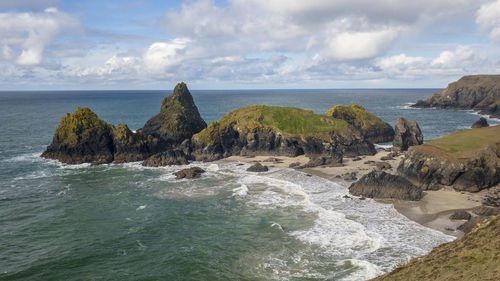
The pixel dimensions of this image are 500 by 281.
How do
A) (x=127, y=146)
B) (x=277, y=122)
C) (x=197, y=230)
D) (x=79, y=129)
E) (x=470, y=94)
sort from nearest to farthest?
(x=197, y=230), (x=79, y=129), (x=127, y=146), (x=277, y=122), (x=470, y=94)

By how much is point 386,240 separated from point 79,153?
61221 mm

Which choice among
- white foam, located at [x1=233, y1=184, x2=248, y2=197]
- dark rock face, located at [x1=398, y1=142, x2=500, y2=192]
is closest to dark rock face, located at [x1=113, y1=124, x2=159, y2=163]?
white foam, located at [x1=233, y1=184, x2=248, y2=197]

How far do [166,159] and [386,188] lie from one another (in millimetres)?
41975

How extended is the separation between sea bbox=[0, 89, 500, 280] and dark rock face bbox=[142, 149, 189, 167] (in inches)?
331

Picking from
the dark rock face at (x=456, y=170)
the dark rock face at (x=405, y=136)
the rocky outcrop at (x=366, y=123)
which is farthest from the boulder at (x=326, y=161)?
the rocky outcrop at (x=366, y=123)

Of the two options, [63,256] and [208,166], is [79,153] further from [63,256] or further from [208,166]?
[63,256]

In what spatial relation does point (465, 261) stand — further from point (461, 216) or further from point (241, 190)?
point (241, 190)

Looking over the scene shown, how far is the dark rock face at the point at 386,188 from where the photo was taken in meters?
43.7

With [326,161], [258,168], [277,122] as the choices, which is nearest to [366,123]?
[277,122]

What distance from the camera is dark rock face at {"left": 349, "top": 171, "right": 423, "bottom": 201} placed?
143 ft

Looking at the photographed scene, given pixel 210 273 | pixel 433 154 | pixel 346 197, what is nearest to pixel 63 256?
pixel 210 273

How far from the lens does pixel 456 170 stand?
46281mm

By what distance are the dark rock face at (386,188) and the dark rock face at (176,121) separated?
4874cm

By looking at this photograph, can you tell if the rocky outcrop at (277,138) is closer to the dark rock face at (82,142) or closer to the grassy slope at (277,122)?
the grassy slope at (277,122)
